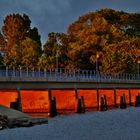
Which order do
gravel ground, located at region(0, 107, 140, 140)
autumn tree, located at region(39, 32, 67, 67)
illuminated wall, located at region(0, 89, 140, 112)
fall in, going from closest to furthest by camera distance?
gravel ground, located at region(0, 107, 140, 140)
illuminated wall, located at region(0, 89, 140, 112)
autumn tree, located at region(39, 32, 67, 67)

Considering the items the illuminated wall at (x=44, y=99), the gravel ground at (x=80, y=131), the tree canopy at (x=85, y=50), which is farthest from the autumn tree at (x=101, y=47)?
the gravel ground at (x=80, y=131)

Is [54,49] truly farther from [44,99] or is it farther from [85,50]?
[44,99]

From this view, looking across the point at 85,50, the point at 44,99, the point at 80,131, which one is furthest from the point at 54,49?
the point at 80,131

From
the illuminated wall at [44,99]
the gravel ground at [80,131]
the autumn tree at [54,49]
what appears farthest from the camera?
the autumn tree at [54,49]

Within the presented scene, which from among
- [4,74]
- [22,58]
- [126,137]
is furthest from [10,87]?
[22,58]

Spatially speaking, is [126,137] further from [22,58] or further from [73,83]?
[22,58]

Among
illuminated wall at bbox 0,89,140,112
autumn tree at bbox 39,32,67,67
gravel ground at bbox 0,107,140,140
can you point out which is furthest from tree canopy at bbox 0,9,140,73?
gravel ground at bbox 0,107,140,140

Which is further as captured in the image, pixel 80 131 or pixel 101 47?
pixel 101 47

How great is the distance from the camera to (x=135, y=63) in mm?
174000

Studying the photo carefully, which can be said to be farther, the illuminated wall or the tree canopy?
the tree canopy

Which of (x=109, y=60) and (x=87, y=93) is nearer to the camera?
(x=87, y=93)

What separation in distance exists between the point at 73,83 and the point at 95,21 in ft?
259

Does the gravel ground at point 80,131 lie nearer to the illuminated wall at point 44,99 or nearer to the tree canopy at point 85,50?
the illuminated wall at point 44,99

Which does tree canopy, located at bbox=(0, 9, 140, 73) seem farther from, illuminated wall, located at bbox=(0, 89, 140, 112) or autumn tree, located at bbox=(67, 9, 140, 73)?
illuminated wall, located at bbox=(0, 89, 140, 112)
